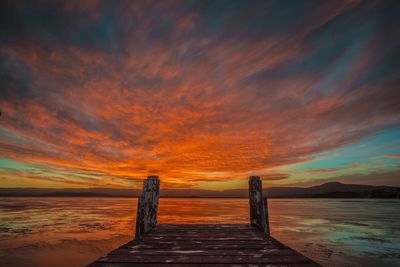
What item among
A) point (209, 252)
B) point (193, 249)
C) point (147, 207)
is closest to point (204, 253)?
point (209, 252)

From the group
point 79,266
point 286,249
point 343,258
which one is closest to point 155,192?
point 286,249

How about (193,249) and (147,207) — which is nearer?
(193,249)

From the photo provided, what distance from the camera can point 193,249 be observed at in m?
3.85

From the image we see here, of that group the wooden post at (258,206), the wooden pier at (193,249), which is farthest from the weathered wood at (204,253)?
the wooden post at (258,206)

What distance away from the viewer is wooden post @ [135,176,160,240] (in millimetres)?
5324

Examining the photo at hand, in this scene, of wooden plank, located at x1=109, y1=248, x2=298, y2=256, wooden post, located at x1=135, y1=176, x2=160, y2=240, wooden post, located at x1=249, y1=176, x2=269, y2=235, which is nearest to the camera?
wooden plank, located at x1=109, y1=248, x2=298, y2=256

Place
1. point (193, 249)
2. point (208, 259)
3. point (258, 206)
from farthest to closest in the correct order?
1. point (258, 206)
2. point (193, 249)
3. point (208, 259)

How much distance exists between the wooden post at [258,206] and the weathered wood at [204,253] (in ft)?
4.06

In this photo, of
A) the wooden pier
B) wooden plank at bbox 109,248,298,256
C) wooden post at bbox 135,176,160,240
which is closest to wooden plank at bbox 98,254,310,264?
the wooden pier

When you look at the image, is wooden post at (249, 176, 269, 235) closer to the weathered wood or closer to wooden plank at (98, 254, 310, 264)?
the weathered wood

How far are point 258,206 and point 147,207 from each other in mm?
3024

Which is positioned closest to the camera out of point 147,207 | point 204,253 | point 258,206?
point 204,253

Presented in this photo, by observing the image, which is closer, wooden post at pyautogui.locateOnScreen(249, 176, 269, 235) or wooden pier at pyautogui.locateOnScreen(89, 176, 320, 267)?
wooden pier at pyautogui.locateOnScreen(89, 176, 320, 267)

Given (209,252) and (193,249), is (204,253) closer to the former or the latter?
(209,252)
